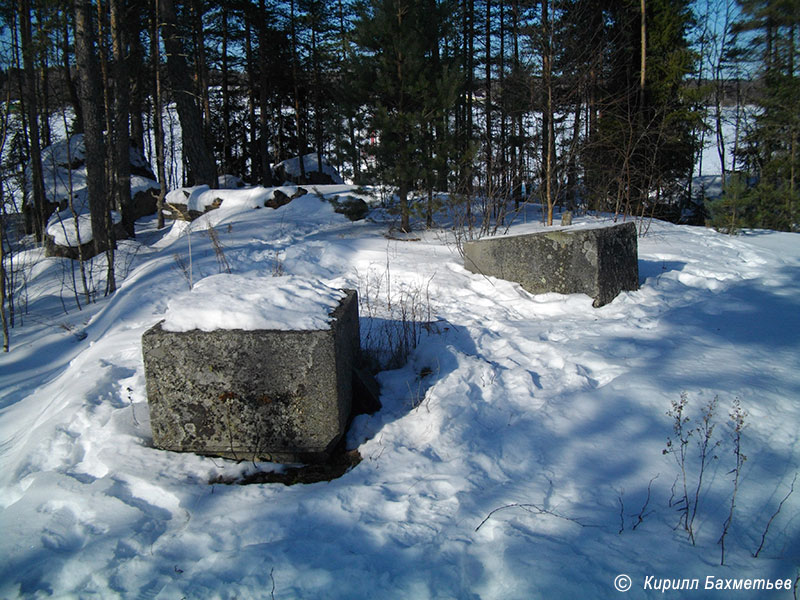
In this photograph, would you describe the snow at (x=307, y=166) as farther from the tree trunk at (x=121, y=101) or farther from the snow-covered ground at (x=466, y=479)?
the snow-covered ground at (x=466, y=479)

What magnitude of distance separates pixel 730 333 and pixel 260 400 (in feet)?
11.4

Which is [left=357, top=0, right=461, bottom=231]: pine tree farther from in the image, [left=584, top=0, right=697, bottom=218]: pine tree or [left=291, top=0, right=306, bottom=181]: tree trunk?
[left=291, top=0, right=306, bottom=181]: tree trunk

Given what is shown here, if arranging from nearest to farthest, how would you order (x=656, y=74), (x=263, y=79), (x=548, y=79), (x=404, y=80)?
(x=404, y=80) → (x=548, y=79) → (x=656, y=74) → (x=263, y=79)

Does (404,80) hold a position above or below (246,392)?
above

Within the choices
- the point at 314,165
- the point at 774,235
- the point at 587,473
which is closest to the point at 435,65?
the point at 774,235

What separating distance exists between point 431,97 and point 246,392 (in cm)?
694

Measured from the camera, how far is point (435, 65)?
9.02m

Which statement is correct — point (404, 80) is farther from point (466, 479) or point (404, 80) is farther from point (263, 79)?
point (263, 79)

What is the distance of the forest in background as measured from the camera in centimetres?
830

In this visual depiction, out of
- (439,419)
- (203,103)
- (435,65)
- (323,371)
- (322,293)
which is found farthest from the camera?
(203,103)

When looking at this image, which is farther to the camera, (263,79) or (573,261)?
(263,79)

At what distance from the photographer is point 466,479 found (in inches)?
93.1

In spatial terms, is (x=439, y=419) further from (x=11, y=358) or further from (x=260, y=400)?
(x=11, y=358)

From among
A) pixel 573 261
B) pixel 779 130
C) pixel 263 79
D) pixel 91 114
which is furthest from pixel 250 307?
pixel 779 130
